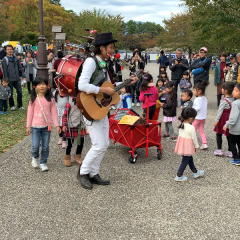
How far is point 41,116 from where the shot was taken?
15.4ft

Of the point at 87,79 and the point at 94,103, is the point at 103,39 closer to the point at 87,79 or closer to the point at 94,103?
the point at 87,79

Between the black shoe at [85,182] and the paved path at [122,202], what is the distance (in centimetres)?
7

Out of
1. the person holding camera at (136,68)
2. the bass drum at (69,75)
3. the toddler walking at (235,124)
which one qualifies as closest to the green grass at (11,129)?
the bass drum at (69,75)

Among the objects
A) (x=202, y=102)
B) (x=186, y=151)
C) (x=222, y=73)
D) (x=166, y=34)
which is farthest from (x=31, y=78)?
A: (x=166, y=34)

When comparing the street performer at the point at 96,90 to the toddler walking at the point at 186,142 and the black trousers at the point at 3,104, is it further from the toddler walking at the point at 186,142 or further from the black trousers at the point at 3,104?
the black trousers at the point at 3,104

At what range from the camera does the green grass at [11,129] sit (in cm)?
647

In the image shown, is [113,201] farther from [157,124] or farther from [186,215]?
[157,124]

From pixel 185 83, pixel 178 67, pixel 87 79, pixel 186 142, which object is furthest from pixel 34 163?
pixel 178 67

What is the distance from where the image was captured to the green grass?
6472 millimetres

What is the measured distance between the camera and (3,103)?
9148mm

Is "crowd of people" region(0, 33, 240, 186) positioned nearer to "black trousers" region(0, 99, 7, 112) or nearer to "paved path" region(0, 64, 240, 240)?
"paved path" region(0, 64, 240, 240)

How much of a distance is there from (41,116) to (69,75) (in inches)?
37.4

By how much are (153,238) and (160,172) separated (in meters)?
1.84

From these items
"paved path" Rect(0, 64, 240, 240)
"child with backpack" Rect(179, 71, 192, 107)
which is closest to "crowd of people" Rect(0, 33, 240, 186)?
"paved path" Rect(0, 64, 240, 240)
